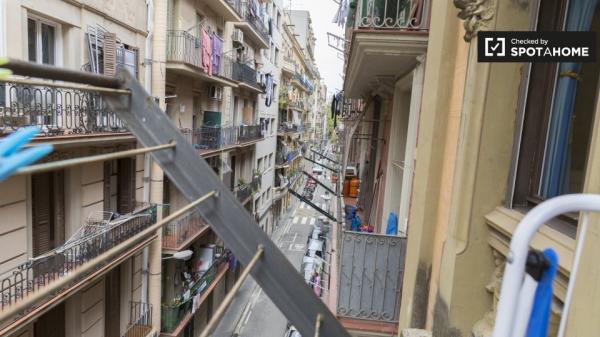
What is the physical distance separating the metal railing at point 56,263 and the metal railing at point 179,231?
2903 millimetres

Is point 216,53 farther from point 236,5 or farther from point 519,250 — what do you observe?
point 519,250

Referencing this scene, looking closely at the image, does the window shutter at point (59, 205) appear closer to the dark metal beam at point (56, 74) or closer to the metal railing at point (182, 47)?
the metal railing at point (182, 47)

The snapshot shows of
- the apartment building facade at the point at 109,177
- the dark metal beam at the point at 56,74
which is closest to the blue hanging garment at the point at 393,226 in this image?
the apartment building facade at the point at 109,177

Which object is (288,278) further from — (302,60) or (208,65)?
(302,60)

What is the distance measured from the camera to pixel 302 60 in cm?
4581

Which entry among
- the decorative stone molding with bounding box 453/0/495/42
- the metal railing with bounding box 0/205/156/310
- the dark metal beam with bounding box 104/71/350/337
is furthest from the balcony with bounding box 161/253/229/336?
the decorative stone molding with bounding box 453/0/495/42

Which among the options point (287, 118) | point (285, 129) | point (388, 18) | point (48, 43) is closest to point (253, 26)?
point (48, 43)

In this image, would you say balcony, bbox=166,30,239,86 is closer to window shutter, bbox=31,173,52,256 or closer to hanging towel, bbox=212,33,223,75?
hanging towel, bbox=212,33,223,75

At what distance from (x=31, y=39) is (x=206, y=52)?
6.40 meters

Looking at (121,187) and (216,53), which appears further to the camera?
(216,53)

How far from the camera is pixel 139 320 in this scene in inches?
436

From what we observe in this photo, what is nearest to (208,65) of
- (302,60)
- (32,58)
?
(32,58)

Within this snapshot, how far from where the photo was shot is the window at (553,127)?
7.54 feet

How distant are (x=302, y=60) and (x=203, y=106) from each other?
32.2 m
